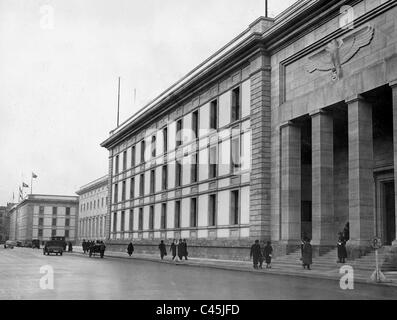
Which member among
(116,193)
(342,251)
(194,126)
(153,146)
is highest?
(194,126)

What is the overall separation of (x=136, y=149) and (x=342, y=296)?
4493cm

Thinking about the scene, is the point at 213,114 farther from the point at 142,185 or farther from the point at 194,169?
the point at 142,185

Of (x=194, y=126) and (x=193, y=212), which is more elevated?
(x=194, y=126)

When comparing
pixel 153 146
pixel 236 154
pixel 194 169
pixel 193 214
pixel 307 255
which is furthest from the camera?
pixel 153 146

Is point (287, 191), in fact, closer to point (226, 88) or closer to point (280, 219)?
point (280, 219)

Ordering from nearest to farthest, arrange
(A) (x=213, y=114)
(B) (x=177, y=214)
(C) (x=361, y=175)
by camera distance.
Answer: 1. (C) (x=361, y=175)
2. (A) (x=213, y=114)
3. (B) (x=177, y=214)

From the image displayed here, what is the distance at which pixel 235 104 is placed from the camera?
36438 millimetres

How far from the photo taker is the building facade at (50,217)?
415 feet

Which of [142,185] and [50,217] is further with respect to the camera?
[50,217]

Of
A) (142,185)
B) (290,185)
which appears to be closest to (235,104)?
(290,185)

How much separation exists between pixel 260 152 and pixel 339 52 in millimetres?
7833

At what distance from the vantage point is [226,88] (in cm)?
3719

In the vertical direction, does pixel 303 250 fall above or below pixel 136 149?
below
